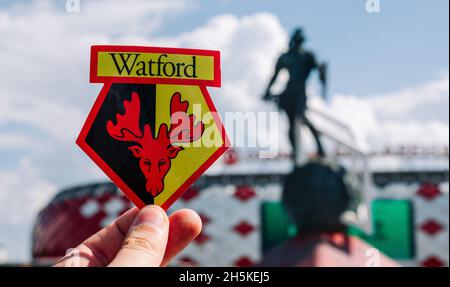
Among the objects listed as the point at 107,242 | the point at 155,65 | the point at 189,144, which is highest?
the point at 155,65

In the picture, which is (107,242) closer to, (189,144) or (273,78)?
(189,144)

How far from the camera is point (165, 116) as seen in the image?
5.49 ft

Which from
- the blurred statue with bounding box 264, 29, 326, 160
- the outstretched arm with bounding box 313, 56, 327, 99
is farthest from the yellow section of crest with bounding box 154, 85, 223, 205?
the blurred statue with bounding box 264, 29, 326, 160

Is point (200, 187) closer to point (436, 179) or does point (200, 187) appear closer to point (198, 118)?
point (436, 179)

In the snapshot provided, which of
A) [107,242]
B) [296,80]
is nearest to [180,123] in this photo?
[107,242]

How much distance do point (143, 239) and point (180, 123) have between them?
0.36 m

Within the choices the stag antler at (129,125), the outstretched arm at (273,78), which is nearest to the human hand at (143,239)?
the stag antler at (129,125)

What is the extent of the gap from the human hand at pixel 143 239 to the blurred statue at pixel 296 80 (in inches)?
288

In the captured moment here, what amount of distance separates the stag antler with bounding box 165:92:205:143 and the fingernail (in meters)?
0.22

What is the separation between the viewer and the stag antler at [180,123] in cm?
166

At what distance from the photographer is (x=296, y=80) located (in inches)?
365

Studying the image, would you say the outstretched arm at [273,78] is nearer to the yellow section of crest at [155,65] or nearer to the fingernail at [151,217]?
the yellow section of crest at [155,65]
